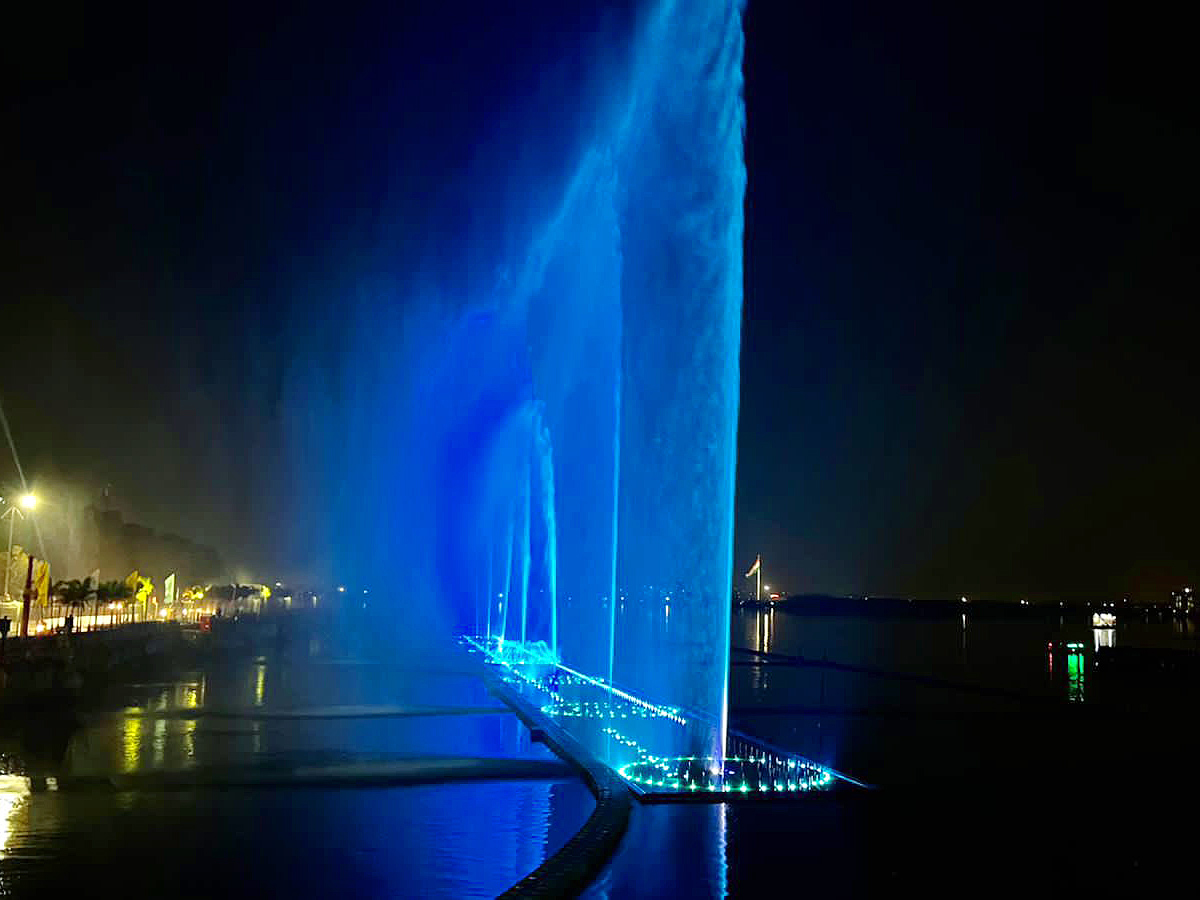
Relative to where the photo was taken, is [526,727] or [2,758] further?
[526,727]

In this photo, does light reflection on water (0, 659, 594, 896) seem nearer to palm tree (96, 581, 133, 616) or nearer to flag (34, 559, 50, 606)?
flag (34, 559, 50, 606)

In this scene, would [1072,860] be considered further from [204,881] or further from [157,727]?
[157,727]

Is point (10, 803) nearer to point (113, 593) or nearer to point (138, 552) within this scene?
point (113, 593)

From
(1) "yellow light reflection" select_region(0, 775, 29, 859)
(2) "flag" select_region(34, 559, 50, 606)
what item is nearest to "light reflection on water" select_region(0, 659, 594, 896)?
(1) "yellow light reflection" select_region(0, 775, 29, 859)

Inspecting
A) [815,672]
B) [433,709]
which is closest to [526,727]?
[433,709]

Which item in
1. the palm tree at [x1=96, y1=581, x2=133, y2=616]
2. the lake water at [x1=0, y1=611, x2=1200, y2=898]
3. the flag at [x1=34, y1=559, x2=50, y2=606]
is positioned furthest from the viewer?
the palm tree at [x1=96, y1=581, x2=133, y2=616]

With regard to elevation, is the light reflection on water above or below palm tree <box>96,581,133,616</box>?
below

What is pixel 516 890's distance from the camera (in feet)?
30.8

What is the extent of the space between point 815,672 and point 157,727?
29.6 meters

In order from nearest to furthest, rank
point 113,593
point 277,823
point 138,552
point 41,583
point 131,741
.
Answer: point 277,823, point 131,741, point 41,583, point 113,593, point 138,552

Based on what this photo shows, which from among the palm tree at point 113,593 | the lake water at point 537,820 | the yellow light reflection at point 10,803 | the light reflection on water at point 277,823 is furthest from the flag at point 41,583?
the yellow light reflection at point 10,803

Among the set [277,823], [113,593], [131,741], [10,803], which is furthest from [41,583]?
[277,823]

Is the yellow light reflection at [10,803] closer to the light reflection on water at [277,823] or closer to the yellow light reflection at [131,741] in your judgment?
the light reflection on water at [277,823]

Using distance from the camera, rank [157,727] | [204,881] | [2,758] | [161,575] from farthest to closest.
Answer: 1. [161,575]
2. [157,727]
3. [2,758]
4. [204,881]
